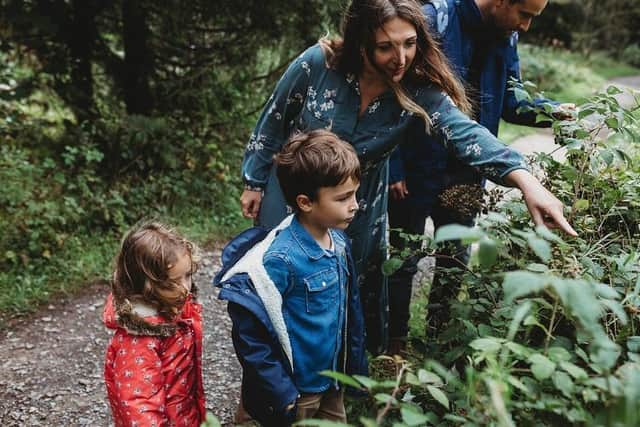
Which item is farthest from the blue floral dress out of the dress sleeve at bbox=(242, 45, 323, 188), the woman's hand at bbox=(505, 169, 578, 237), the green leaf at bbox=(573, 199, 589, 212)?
the green leaf at bbox=(573, 199, 589, 212)

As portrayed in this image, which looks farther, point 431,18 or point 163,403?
point 431,18

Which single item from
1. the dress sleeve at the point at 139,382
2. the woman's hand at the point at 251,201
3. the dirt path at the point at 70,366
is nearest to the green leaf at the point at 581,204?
the woman's hand at the point at 251,201

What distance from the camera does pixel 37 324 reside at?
13.1 feet

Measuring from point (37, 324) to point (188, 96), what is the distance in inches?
115

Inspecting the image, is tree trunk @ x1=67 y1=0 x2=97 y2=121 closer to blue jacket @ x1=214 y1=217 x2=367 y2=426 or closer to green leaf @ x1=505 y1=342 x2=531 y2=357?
blue jacket @ x1=214 y1=217 x2=367 y2=426

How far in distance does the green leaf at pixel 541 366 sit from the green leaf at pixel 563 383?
3 centimetres

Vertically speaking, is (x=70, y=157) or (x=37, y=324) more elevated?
(x=70, y=157)

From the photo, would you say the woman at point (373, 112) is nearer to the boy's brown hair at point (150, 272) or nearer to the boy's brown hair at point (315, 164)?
the boy's brown hair at point (315, 164)

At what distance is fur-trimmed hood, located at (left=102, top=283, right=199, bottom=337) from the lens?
2.15m

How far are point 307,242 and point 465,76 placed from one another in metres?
1.30

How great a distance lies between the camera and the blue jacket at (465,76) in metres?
2.82

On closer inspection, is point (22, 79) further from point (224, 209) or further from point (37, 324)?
point (37, 324)

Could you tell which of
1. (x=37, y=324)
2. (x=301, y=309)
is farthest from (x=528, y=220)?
(x=37, y=324)

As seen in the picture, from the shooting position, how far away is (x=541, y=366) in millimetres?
1260
